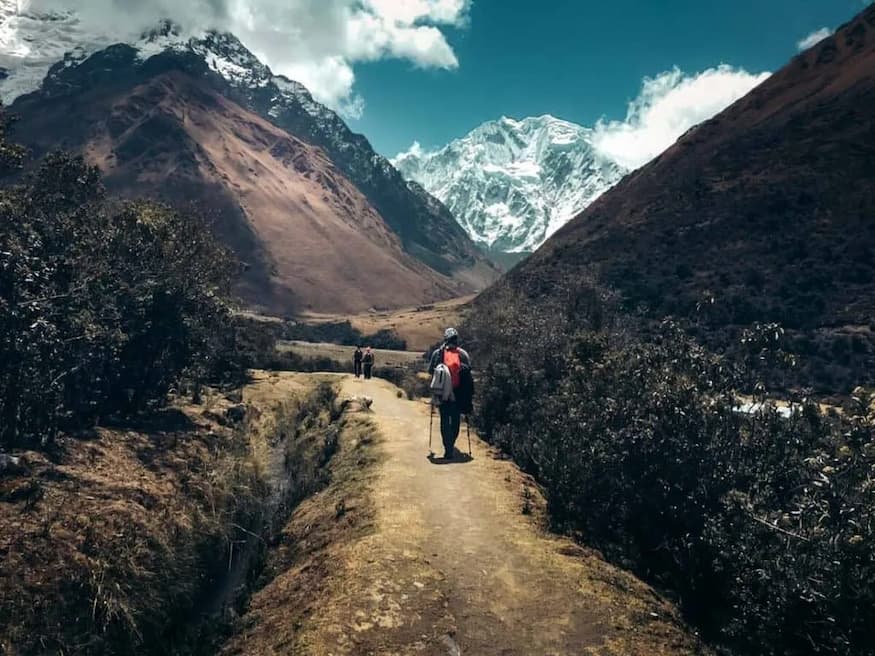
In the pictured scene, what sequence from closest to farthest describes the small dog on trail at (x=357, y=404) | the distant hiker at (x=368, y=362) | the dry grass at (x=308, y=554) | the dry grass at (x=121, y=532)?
the dry grass at (x=308, y=554) → the dry grass at (x=121, y=532) → the small dog on trail at (x=357, y=404) → the distant hiker at (x=368, y=362)

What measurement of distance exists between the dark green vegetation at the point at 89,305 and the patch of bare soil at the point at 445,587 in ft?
33.0

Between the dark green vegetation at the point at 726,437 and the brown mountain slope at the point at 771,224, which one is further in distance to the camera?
the brown mountain slope at the point at 771,224

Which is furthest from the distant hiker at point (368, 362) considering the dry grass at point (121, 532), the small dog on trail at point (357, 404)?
the dry grass at point (121, 532)

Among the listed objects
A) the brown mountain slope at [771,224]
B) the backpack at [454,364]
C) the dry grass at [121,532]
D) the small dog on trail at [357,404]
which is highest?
the brown mountain slope at [771,224]

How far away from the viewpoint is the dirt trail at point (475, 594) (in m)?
7.87

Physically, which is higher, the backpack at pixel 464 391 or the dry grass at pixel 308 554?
the backpack at pixel 464 391

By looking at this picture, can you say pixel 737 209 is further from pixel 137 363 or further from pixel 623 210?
pixel 137 363

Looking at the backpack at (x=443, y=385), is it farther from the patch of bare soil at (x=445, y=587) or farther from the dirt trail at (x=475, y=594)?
the dirt trail at (x=475, y=594)

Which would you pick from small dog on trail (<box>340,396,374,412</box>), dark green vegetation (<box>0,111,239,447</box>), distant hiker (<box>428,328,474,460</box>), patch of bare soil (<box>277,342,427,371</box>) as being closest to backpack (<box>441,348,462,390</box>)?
distant hiker (<box>428,328,474,460</box>)

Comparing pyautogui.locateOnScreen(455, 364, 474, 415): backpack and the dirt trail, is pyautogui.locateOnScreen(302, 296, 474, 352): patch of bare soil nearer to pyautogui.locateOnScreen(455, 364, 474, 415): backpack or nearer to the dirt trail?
pyautogui.locateOnScreen(455, 364, 474, 415): backpack

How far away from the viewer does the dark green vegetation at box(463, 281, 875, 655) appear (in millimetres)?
8391

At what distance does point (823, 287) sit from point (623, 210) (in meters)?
41.8

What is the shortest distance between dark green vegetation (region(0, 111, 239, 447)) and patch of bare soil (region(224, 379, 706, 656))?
10053mm

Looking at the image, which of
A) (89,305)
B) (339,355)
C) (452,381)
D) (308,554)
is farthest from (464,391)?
(339,355)
